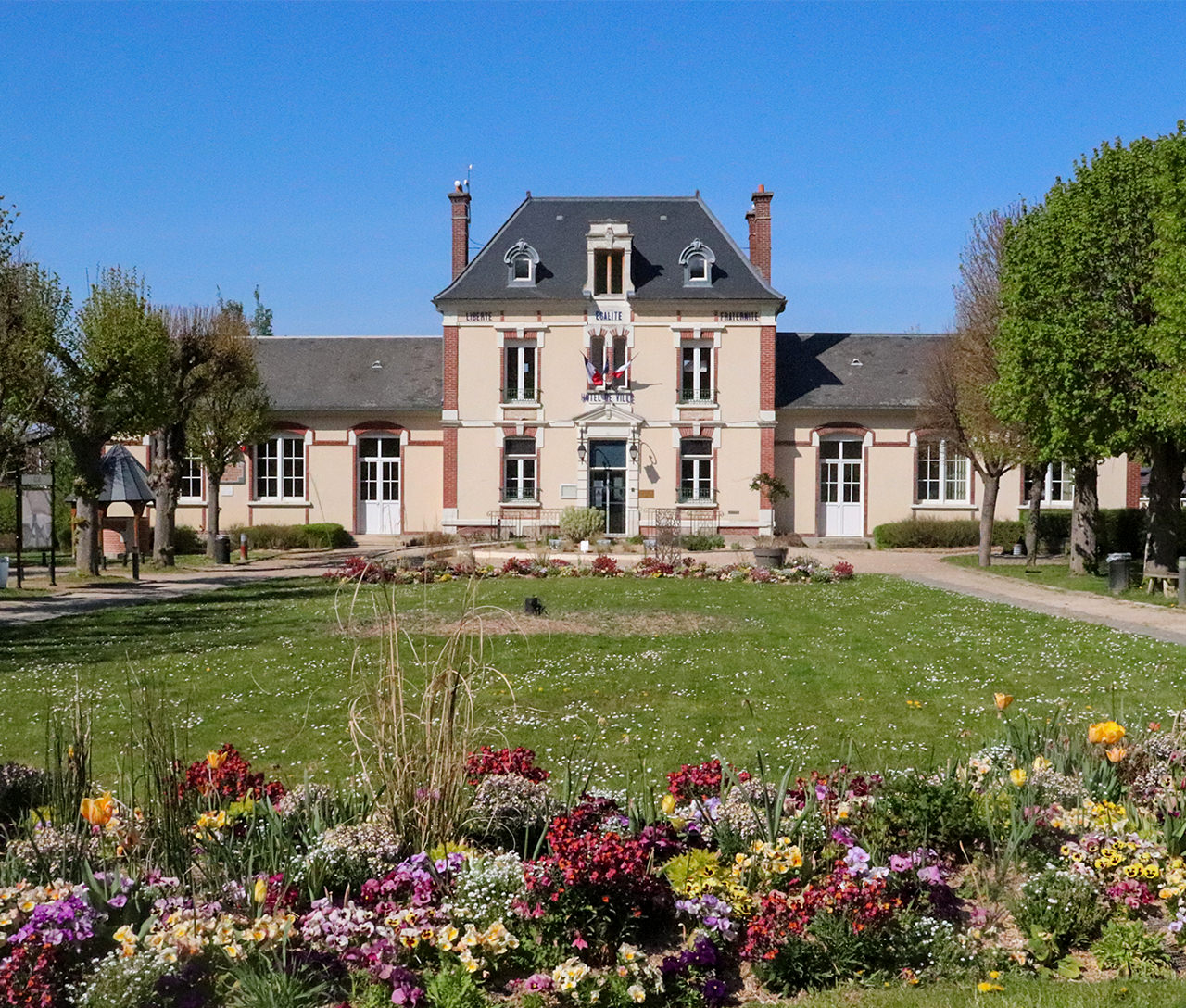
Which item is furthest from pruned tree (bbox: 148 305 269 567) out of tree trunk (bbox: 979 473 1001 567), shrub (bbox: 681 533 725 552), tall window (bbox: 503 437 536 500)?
tree trunk (bbox: 979 473 1001 567)

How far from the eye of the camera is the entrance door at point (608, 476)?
31703 mm

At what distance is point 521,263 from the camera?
3203cm

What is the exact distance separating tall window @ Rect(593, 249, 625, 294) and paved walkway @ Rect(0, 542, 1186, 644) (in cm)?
878

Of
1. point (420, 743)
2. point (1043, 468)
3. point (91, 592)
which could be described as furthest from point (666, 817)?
point (1043, 468)

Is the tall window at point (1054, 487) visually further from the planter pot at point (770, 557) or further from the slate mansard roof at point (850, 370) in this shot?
the planter pot at point (770, 557)

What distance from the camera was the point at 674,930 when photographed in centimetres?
409

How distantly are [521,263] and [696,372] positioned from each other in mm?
5959

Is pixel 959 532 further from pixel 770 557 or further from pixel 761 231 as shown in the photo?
pixel 770 557

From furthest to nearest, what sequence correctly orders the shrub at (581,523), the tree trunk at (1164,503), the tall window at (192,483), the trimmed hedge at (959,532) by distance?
1. the tall window at (192,483)
2. the trimmed hedge at (959,532)
3. the shrub at (581,523)
4. the tree trunk at (1164,503)

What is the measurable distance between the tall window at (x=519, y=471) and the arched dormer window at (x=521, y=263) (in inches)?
179

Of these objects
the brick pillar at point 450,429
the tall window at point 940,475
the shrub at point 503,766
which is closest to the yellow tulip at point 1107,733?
the shrub at point 503,766

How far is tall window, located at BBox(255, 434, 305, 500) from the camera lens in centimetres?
3362

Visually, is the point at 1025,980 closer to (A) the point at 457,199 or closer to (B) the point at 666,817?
(B) the point at 666,817

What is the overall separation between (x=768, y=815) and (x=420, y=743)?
143cm
